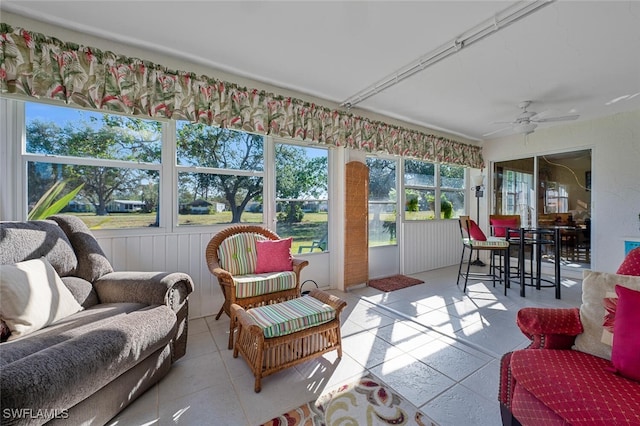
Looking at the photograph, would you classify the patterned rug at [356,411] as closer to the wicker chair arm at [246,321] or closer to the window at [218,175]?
the wicker chair arm at [246,321]

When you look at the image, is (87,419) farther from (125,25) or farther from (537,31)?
(537,31)

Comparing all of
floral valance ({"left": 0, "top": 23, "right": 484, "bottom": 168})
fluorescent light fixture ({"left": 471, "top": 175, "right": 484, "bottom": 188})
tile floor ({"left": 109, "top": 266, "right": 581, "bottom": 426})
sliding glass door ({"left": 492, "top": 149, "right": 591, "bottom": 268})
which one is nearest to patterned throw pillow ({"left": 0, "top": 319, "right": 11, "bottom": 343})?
tile floor ({"left": 109, "top": 266, "right": 581, "bottom": 426})

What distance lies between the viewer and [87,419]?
3.97 ft

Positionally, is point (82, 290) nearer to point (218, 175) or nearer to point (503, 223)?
point (218, 175)

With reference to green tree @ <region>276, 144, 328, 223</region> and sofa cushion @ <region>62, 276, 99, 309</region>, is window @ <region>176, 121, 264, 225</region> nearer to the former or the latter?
green tree @ <region>276, 144, 328, 223</region>

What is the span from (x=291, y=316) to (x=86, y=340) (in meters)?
1.05

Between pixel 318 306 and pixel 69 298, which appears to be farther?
pixel 318 306

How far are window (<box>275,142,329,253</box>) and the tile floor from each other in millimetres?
1075

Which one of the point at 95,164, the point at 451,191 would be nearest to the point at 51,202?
the point at 95,164

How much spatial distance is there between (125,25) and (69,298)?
2025 millimetres

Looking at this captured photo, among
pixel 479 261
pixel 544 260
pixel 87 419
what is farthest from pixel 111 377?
pixel 544 260

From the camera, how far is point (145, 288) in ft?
5.92

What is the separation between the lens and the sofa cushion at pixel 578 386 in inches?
35.7

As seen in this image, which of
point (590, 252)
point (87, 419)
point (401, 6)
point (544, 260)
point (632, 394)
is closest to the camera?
point (632, 394)
